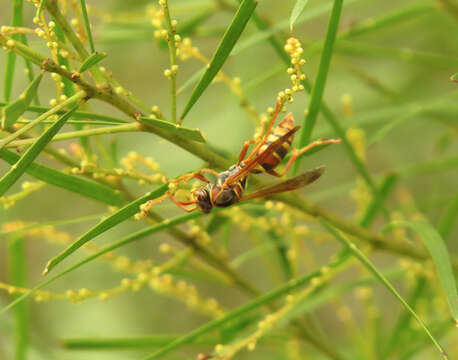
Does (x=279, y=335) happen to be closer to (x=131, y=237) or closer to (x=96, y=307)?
(x=131, y=237)

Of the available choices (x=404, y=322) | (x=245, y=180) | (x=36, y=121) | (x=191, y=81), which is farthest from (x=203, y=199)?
(x=404, y=322)

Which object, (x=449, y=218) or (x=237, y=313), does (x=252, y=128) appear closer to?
(x=449, y=218)

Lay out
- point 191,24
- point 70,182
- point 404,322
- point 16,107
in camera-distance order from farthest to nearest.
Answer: point 191,24 < point 404,322 < point 70,182 < point 16,107

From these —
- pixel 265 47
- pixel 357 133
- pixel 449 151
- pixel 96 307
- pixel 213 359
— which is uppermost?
pixel 265 47

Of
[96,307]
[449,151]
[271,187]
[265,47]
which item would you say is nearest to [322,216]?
[271,187]

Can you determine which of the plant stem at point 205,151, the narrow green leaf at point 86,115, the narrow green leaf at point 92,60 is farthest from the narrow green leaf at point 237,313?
the narrow green leaf at point 92,60
